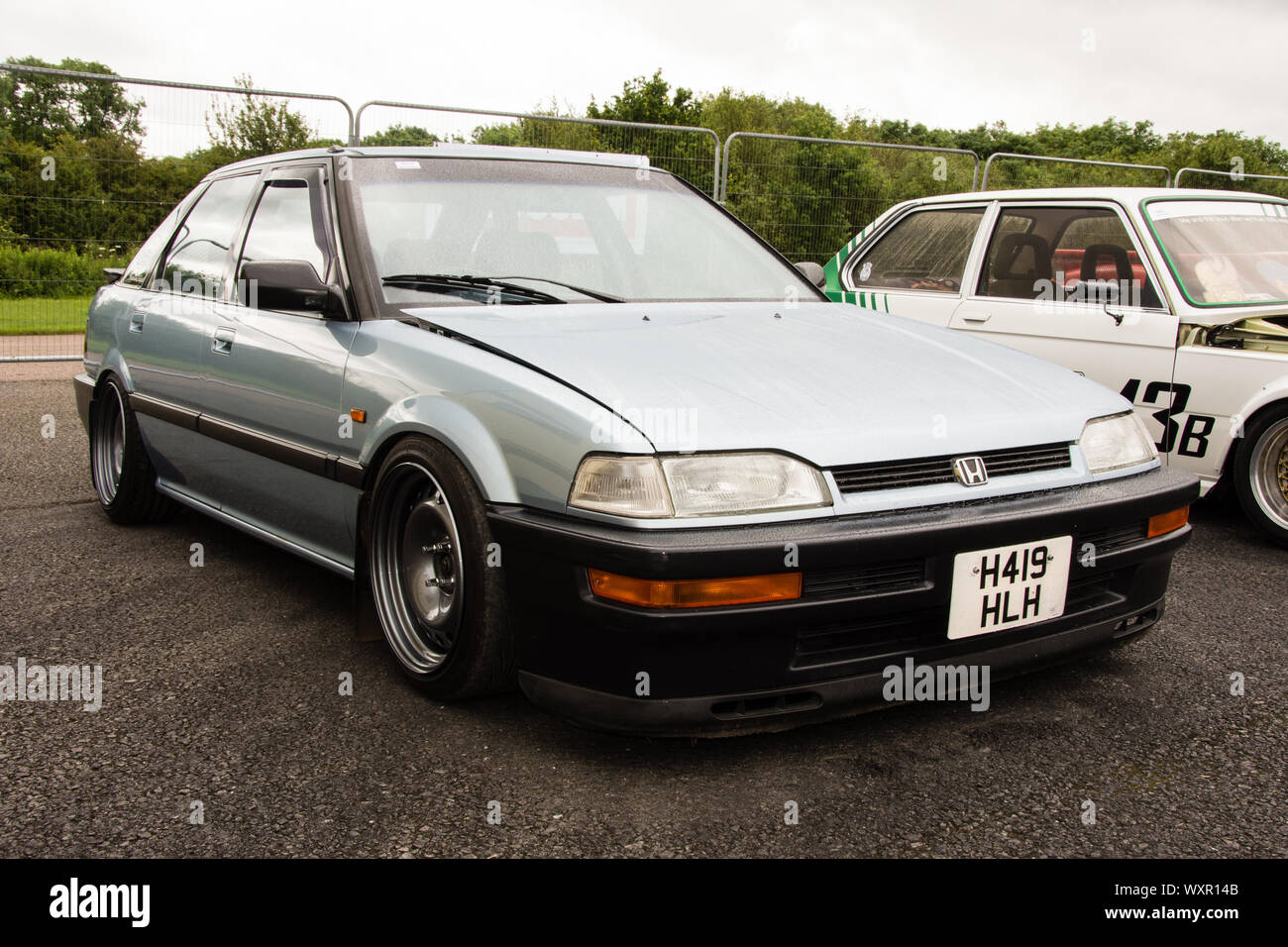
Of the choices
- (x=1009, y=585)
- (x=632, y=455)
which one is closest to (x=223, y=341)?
(x=632, y=455)

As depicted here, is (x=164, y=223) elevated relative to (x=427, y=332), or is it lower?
elevated

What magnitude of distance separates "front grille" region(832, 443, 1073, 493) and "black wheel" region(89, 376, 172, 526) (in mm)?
3363

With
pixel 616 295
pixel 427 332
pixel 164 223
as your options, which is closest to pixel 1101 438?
pixel 616 295

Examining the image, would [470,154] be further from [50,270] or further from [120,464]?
[50,270]

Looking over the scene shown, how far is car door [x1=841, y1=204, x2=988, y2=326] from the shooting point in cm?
599

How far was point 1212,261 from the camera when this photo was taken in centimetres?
527

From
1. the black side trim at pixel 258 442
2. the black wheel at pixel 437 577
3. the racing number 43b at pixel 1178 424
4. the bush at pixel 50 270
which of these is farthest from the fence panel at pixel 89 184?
the racing number 43b at pixel 1178 424

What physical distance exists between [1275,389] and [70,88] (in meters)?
9.20

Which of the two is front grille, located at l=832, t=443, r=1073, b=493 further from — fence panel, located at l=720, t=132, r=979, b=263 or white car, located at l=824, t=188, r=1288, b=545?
fence panel, located at l=720, t=132, r=979, b=263

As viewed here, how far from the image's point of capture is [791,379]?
108 inches

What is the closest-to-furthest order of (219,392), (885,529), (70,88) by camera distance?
(885,529) → (219,392) → (70,88)

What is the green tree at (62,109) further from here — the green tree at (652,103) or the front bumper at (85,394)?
the green tree at (652,103)

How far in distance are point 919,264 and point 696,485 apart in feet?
13.9

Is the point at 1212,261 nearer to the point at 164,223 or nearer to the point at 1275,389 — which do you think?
the point at 1275,389
